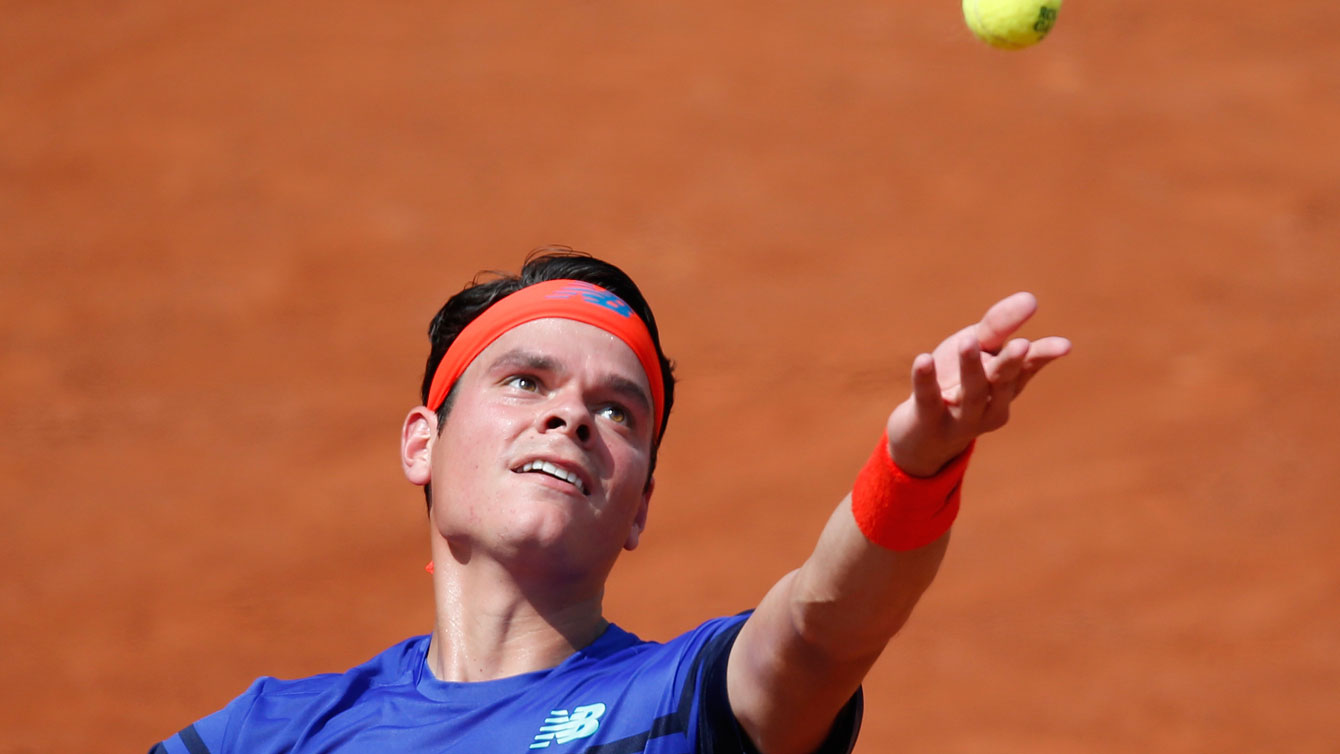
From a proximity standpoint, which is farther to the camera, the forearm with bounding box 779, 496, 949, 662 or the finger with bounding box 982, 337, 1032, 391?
the forearm with bounding box 779, 496, 949, 662

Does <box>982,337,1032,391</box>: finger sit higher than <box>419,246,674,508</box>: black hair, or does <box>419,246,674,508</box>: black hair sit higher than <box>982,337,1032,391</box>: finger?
<box>419,246,674,508</box>: black hair

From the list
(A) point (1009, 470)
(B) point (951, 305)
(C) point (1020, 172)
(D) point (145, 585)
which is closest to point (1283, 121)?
(C) point (1020, 172)

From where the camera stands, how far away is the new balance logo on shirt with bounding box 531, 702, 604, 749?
254 centimetres

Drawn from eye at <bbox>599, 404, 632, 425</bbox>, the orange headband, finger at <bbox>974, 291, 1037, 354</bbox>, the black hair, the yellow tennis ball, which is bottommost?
finger at <bbox>974, 291, 1037, 354</bbox>

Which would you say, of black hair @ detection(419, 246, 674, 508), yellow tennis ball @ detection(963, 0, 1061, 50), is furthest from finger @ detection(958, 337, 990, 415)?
yellow tennis ball @ detection(963, 0, 1061, 50)

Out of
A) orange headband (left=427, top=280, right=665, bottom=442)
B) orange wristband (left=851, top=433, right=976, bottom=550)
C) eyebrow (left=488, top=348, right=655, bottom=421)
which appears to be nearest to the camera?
orange wristband (left=851, top=433, right=976, bottom=550)

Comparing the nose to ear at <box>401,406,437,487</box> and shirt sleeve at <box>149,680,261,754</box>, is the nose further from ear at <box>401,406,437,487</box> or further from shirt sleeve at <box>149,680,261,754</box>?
shirt sleeve at <box>149,680,261,754</box>

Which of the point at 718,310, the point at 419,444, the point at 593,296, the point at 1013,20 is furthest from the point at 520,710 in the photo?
the point at 718,310

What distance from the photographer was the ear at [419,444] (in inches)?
131

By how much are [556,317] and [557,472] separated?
0.42 metres

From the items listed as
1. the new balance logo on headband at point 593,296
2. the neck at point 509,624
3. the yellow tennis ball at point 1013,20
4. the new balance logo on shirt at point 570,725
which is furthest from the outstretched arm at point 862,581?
the yellow tennis ball at point 1013,20

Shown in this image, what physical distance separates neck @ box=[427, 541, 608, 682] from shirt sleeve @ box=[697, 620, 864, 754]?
0.51 m

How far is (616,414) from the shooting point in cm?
311

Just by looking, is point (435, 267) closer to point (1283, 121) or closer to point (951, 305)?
point (951, 305)
